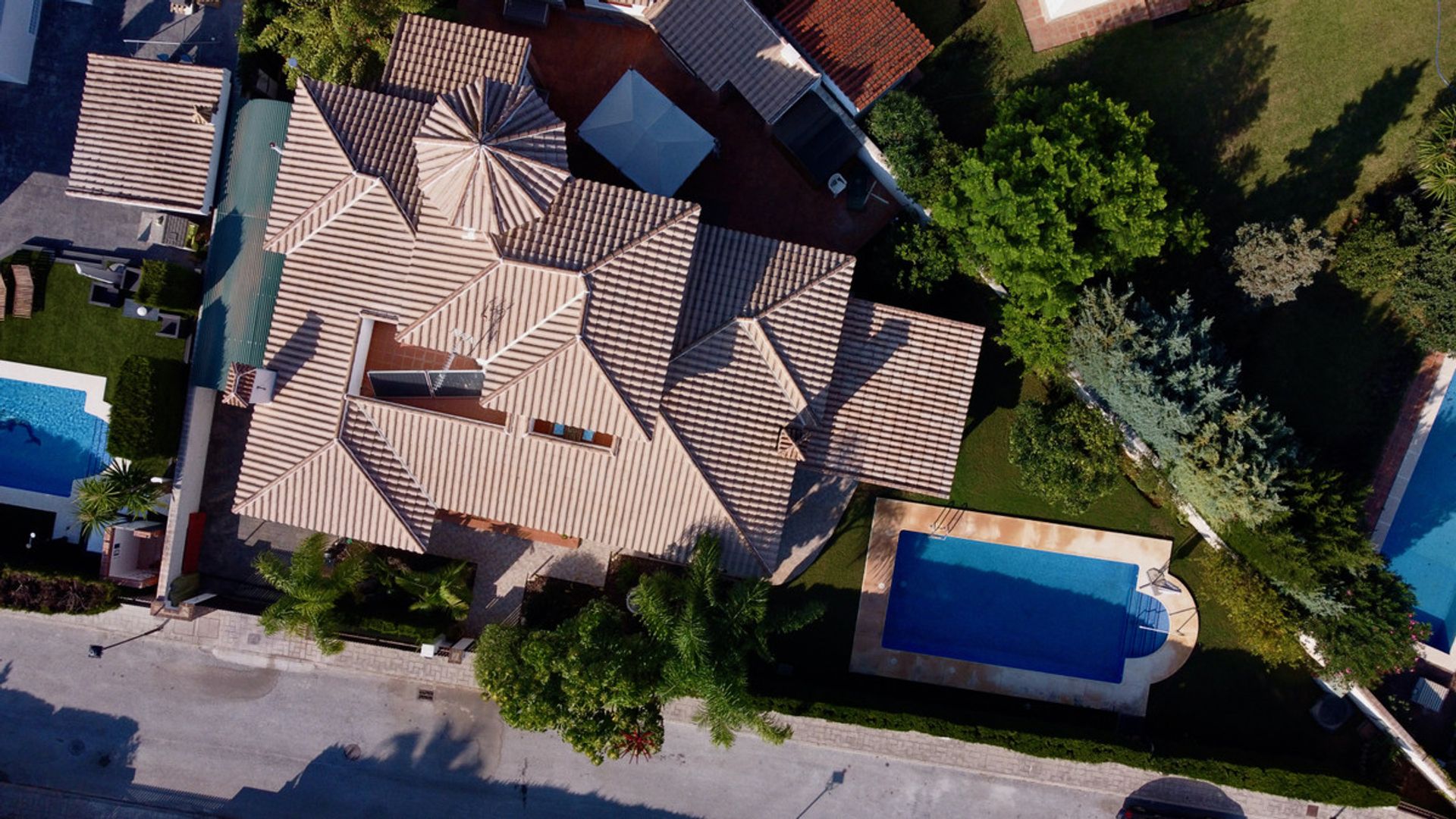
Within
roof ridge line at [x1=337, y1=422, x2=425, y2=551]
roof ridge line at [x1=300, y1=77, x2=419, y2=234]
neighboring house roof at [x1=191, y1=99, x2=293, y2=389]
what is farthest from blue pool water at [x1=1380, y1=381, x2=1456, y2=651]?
neighboring house roof at [x1=191, y1=99, x2=293, y2=389]

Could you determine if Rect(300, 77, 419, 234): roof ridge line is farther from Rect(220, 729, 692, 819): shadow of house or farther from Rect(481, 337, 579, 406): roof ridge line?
Rect(220, 729, 692, 819): shadow of house

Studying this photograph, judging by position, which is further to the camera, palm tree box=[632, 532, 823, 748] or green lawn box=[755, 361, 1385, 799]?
green lawn box=[755, 361, 1385, 799]

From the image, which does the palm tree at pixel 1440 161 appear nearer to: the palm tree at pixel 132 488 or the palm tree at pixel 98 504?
the palm tree at pixel 132 488

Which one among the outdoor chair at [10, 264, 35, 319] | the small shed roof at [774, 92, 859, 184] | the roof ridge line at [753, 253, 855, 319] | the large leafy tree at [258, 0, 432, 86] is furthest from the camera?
the outdoor chair at [10, 264, 35, 319]

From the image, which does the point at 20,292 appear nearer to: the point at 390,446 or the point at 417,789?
the point at 390,446

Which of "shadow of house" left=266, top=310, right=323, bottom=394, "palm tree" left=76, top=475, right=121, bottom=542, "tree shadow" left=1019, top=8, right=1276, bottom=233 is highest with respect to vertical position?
"tree shadow" left=1019, top=8, right=1276, bottom=233

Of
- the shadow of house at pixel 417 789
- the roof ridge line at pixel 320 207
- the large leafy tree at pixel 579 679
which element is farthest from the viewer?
the shadow of house at pixel 417 789

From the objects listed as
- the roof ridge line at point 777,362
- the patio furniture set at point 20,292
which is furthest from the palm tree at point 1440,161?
the patio furniture set at point 20,292
